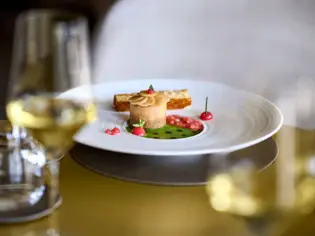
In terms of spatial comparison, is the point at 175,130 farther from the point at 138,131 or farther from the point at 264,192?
the point at 264,192

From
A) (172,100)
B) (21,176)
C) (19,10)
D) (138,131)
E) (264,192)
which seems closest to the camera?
(264,192)

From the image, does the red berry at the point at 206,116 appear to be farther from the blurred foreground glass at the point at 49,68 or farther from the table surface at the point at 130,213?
the blurred foreground glass at the point at 49,68

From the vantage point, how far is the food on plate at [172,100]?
1182 mm

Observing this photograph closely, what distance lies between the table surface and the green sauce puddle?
0.51ft

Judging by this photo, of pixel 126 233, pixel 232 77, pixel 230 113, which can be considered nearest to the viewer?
pixel 126 233

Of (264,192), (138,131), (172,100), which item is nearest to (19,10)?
(172,100)

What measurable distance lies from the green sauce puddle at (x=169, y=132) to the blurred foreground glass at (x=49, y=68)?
23cm

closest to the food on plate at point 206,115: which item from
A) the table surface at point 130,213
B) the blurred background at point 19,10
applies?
the table surface at point 130,213

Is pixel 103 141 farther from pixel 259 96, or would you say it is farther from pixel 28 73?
pixel 259 96

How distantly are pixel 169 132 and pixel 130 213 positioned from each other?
274 millimetres

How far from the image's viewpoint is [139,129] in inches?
43.1

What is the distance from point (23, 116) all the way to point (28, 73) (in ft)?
0.20

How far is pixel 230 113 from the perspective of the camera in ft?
3.96

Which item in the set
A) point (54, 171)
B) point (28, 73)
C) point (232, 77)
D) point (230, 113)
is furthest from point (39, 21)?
point (232, 77)
